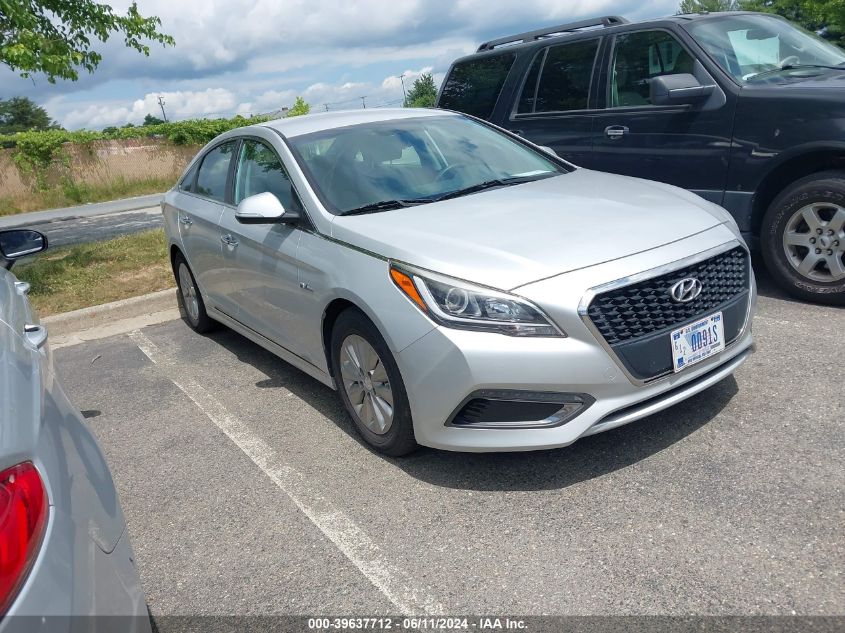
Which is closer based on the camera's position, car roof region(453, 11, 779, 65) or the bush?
car roof region(453, 11, 779, 65)

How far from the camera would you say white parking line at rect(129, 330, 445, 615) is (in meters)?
2.59

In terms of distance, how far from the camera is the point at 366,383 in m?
3.53

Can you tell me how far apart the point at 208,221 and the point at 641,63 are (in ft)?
11.2

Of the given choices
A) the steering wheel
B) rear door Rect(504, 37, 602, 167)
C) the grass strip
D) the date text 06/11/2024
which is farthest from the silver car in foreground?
the grass strip

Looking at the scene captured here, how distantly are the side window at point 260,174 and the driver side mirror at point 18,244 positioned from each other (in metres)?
1.28

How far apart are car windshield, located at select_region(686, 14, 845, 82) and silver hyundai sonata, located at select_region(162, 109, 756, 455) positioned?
1.64 m

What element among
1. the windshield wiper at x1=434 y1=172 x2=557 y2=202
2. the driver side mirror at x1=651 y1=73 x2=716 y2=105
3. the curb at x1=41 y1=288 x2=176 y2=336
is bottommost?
the curb at x1=41 y1=288 x2=176 y2=336

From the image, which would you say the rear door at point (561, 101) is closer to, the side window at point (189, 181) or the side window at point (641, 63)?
the side window at point (641, 63)

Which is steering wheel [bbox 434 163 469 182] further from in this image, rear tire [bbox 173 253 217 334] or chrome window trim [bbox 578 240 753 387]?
rear tire [bbox 173 253 217 334]

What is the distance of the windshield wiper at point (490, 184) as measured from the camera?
3.97 metres

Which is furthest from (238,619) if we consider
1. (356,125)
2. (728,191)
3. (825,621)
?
(728,191)

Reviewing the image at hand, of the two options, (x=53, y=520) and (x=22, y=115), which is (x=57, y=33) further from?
(x=22, y=115)

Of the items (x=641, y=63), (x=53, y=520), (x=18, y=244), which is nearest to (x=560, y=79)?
(x=641, y=63)

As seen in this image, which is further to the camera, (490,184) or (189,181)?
(189,181)
